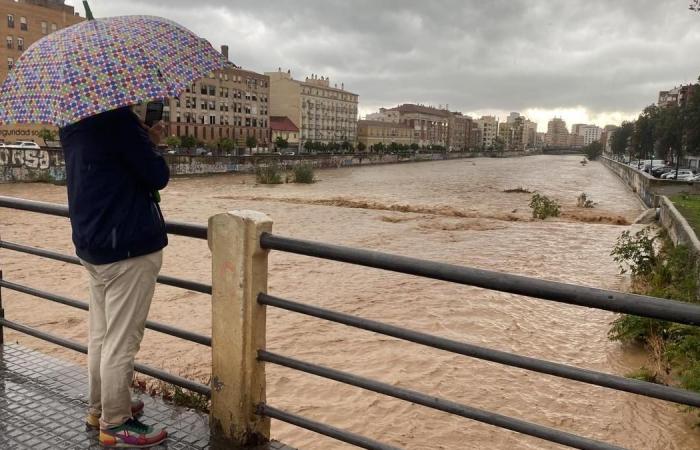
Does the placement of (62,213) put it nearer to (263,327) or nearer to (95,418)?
(95,418)

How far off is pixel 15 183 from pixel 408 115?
130135 mm

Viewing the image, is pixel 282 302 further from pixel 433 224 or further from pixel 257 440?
pixel 433 224

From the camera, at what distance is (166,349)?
8508 mm

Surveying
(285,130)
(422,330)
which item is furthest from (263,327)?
(285,130)

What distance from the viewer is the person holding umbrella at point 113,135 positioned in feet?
7.66

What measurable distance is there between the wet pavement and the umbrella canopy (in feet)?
5.20

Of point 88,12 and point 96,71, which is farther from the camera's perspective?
point 88,12

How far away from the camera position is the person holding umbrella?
233cm

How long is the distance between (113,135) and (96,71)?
264 mm

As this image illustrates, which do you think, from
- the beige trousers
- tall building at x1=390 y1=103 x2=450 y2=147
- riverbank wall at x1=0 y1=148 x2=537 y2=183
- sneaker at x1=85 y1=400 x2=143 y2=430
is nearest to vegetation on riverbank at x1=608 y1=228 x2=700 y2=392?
sneaker at x1=85 y1=400 x2=143 y2=430

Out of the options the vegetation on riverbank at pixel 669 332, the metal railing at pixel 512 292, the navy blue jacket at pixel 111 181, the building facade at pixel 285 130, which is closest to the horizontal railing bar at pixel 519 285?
the metal railing at pixel 512 292

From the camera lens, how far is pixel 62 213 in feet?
10.6

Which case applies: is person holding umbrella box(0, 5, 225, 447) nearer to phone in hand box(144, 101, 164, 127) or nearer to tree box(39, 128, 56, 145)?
phone in hand box(144, 101, 164, 127)

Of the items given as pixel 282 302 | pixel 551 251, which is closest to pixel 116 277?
pixel 282 302
